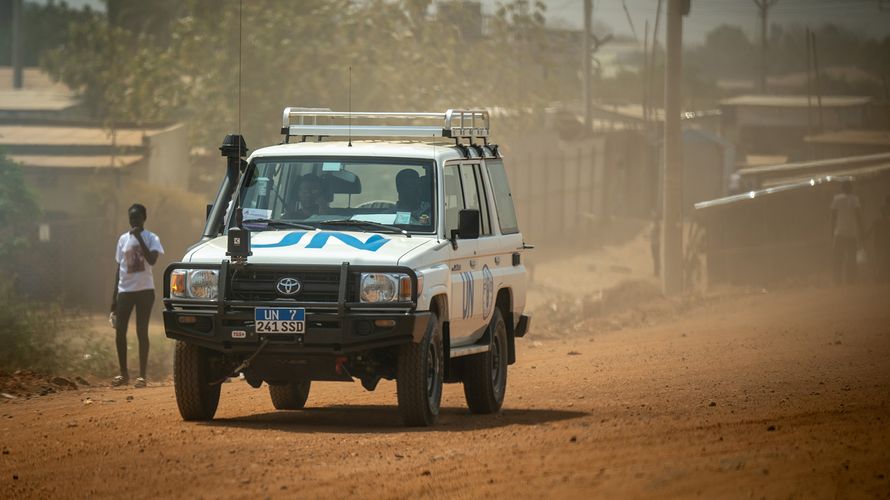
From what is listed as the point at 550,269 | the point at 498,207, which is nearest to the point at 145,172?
the point at 550,269

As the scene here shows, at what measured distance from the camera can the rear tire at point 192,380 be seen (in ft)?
34.0

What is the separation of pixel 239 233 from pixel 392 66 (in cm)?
2937

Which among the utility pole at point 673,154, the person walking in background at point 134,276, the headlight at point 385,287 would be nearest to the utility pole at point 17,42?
the utility pole at point 673,154

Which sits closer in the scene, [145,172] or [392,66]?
[145,172]

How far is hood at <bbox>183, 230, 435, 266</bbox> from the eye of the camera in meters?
9.88

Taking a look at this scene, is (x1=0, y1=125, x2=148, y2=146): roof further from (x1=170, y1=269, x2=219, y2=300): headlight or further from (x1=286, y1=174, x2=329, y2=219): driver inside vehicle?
(x1=170, y1=269, x2=219, y2=300): headlight

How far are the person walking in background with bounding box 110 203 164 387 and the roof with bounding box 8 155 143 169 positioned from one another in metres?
19.5

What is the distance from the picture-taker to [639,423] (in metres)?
10.1

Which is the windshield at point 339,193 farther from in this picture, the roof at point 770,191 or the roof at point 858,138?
the roof at point 858,138

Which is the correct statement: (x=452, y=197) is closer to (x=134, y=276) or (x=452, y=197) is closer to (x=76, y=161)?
(x=134, y=276)

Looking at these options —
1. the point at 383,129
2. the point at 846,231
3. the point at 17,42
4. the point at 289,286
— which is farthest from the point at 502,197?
the point at 17,42

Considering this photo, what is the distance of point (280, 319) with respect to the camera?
9.83 m

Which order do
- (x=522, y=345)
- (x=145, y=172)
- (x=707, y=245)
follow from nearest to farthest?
(x=522, y=345) → (x=707, y=245) → (x=145, y=172)

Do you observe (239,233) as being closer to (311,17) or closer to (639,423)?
(639,423)
